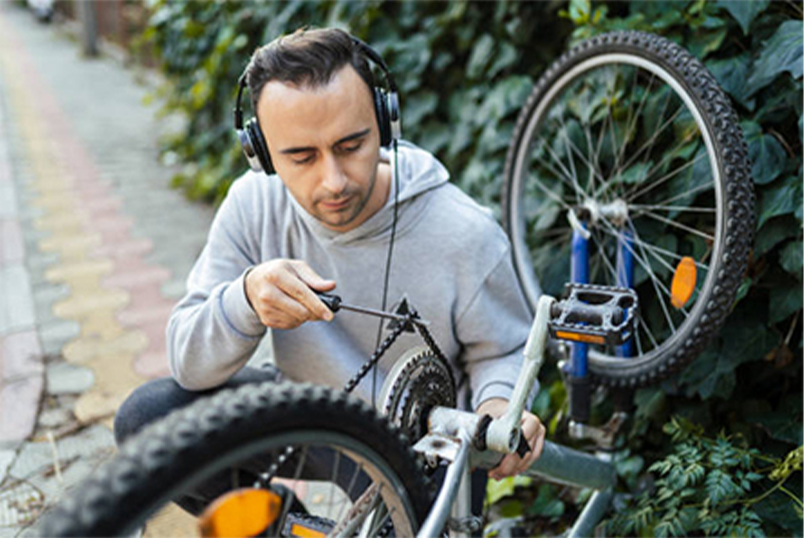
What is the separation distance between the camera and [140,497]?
27.3 inches

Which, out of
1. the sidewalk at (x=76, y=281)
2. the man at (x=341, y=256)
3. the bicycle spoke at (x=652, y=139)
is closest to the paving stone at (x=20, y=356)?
the sidewalk at (x=76, y=281)

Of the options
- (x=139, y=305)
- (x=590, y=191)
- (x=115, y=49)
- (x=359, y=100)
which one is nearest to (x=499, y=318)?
(x=359, y=100)

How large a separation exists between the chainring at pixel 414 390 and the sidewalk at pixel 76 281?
3.49 feet

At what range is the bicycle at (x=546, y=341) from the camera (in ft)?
2.49

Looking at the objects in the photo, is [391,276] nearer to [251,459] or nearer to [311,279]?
[311,279]

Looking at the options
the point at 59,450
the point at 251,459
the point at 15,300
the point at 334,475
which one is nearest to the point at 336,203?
the point at 334,475

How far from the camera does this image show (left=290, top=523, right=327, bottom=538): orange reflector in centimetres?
110

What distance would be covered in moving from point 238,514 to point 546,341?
60 centimetres

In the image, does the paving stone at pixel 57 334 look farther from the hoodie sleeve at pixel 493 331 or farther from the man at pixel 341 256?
the hoodie sleeve at pixel 493 331

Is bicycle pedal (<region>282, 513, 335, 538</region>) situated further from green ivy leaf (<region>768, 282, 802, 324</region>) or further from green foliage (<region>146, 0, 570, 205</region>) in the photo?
green foliage (<region>146, 0, 570, 205</region>)

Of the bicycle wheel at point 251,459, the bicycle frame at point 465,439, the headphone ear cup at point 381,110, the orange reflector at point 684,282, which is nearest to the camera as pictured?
the bicycle wheel at point 251,459

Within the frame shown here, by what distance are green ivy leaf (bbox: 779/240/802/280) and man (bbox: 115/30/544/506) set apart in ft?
1.88

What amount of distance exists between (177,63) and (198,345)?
422 centimetres

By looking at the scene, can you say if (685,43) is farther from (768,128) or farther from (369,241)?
(369,241)
